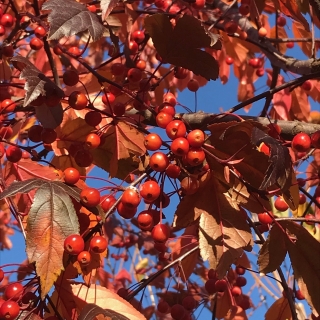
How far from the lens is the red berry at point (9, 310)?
0.98 metres

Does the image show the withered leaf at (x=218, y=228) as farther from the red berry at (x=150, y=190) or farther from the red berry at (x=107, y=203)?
the red berry at (x=107, y=203)

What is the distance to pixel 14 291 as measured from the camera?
107 cm

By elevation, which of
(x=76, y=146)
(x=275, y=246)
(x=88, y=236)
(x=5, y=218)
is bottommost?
(x=275, y=246)

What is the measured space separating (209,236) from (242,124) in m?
0.26

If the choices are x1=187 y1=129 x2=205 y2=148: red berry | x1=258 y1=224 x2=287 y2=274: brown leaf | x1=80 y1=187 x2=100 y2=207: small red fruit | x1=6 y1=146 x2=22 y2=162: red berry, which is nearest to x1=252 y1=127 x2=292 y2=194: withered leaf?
x1=187 y1=129 x2=205 y2=148: red berry

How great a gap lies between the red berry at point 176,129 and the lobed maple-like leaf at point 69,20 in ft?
0.86

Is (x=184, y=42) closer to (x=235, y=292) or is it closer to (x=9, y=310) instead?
(x=9, y=310)

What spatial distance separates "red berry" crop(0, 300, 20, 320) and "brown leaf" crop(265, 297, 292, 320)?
903mm

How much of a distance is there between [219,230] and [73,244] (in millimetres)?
313

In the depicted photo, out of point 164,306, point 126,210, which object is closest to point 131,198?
point 126,210

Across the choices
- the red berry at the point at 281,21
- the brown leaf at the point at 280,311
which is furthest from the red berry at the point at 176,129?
the red berry at the point at 281,21

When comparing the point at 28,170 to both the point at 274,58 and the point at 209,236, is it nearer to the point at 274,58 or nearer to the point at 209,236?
the point at 209,236

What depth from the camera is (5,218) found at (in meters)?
3.77

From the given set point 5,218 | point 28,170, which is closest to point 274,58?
point 28,170
